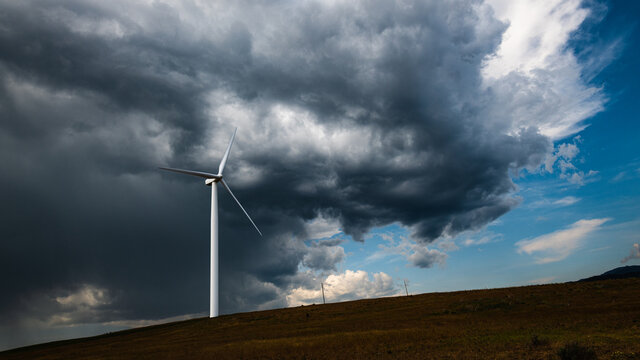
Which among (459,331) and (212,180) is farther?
(212,180)

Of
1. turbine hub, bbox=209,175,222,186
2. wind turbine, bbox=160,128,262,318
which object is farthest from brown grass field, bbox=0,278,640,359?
turbine hub, bbox=209,175,222,186

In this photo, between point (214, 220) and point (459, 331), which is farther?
point (214, 220)

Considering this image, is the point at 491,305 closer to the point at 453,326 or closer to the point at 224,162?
the point at 453,326

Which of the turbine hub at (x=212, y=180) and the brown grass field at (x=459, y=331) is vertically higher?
the turbine hub at (x=212, y=180)

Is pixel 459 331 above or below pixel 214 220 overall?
below

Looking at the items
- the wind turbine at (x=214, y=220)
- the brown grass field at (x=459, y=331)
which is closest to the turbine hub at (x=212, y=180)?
the wind turbine at (x=214, y=220)

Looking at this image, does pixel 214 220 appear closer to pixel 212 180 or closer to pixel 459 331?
pixel 212 180

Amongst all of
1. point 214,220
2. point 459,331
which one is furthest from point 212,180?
point 459,331

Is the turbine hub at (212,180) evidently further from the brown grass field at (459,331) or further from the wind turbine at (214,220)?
the brown grass field at (459,331)

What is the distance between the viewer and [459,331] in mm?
38562

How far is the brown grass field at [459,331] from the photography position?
28.2 meters

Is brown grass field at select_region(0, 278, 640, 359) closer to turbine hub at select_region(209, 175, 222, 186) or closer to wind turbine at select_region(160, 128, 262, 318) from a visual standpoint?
wind turbine at select_region(160, 128, 262, 318)

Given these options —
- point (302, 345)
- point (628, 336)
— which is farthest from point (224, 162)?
point (628, 336)

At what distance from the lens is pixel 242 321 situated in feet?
235
